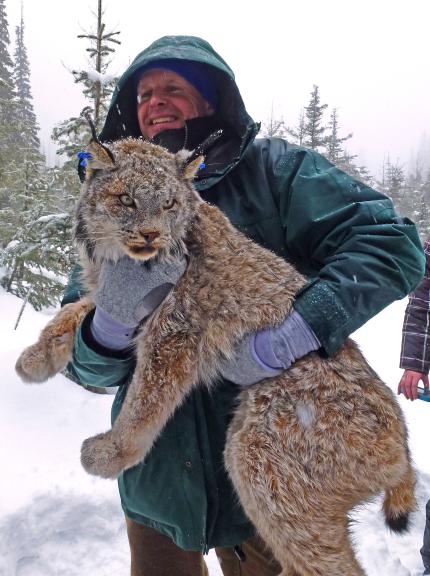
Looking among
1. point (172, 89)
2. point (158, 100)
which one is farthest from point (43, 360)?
point (172, 89)

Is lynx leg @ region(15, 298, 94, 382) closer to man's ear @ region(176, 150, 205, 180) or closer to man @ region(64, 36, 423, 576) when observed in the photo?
man @ region(64, 36, 423, 576)

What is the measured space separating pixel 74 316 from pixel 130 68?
1.90 m

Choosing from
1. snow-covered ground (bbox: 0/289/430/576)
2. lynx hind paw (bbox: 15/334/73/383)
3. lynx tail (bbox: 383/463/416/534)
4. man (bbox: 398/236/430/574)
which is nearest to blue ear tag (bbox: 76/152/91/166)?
lynx hind paw (bbox: 15/334/73/383)

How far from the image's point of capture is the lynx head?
111 inches

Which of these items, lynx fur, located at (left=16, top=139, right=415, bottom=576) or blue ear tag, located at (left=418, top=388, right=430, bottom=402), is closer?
lynx fur, located at (left=16, top=139, right=415, bottom=576)

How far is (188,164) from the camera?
2.93 m

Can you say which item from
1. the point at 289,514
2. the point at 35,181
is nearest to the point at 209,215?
the point at 289,514

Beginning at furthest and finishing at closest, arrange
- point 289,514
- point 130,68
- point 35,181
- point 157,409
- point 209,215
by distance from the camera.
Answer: point 35,181 < point 130,68 < point 209,215 < point 157,409 < point 289,514

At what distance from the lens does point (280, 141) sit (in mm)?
3084

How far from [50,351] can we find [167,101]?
79.2 inches

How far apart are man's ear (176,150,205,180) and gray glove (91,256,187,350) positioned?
60cm

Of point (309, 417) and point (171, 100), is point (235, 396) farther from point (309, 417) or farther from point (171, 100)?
point (171, 100)

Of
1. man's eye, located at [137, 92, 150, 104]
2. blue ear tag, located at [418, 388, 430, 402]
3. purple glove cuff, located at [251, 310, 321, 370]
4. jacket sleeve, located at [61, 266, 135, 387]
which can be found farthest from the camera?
blue ear tag, located at [418, 388, 430, 402]

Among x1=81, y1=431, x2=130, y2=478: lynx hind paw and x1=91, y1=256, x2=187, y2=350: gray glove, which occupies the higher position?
x1=91, y1=256, x2=187, y2=350: gray glove
